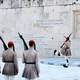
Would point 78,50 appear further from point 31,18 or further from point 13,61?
point 13,61

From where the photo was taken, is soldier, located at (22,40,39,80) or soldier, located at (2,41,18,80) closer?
soldier, located at (22,40,39,80)

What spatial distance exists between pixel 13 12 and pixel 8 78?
1268 cm

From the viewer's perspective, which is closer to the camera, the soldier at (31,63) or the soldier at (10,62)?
the soldier at (31,63)

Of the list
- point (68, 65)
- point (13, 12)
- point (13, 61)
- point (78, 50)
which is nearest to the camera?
point (13, 61)

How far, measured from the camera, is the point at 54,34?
893 inches

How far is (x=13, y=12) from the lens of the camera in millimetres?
23828

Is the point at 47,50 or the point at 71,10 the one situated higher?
the point at 71,10

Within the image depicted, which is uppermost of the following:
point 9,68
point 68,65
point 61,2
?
point 61,2

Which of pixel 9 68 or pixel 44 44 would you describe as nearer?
pixel 9 68

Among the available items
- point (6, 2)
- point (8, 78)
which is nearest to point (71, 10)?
point (6, 2)

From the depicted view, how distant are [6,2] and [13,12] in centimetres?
80

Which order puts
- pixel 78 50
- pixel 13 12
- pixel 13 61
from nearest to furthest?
pixel 13 61 < pixel 78 50 < pixel 13 12

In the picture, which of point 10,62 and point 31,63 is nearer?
point 31,63

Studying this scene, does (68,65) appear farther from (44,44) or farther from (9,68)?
(9,68)
